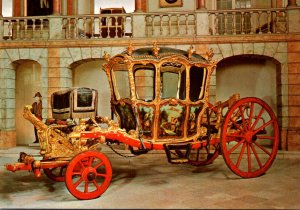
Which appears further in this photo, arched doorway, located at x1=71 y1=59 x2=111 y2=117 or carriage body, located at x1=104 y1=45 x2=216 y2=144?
arched doorway, located at x1=71 y1=59 x2=111 y2=117

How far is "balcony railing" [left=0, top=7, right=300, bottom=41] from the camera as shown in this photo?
11.4 m

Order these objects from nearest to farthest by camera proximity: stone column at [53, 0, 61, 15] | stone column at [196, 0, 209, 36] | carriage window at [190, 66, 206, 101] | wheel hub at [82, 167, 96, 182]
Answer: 1. wheel hub at [82, 167, 96, 182]
2. carriage window at [190, 66, 206, 101]
3. stone column at [196, 0, 209, 36]
4. stone column at [53, 0, 61, 15]

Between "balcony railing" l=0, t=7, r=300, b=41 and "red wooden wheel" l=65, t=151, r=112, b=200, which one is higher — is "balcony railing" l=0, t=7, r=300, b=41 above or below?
above

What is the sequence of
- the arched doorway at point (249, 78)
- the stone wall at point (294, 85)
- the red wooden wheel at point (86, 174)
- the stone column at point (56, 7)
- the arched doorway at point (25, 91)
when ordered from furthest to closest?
the arched doorway at point (25, 91) → the arched doorway at point (249, 78) → the stone column at point (56, 7) → the stone wall at point (294, 85) → the red wooden wheel at point (86, 174)

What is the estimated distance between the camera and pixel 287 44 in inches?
441

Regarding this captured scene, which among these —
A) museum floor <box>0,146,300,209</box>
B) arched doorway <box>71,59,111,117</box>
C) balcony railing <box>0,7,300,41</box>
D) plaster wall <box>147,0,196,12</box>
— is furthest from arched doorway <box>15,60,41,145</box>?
museum floor <box>0,146,300,209</box>

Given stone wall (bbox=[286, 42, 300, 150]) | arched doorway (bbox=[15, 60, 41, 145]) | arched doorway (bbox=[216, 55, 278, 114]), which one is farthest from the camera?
arched doorway (bbox=[15, 60, 41, 145])

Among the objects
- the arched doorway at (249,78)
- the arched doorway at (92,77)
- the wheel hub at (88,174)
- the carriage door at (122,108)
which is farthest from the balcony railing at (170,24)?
the wheel hub at (88,174)

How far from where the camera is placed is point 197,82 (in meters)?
6.83

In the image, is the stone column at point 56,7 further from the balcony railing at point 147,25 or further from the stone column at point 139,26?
the stone column at point 139,26

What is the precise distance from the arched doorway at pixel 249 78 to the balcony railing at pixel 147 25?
1237 millimetres

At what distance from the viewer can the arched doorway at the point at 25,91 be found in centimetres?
1338

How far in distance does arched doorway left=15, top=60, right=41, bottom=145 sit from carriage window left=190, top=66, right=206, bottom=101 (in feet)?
27.4

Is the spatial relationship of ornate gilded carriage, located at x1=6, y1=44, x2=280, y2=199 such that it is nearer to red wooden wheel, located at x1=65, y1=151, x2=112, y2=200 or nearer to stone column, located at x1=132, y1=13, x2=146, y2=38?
red wooden wheel, located at x1=65, y1=151, x2=112, y2=200
